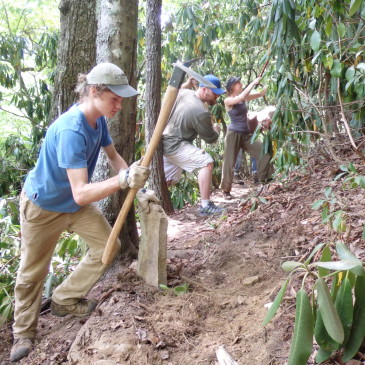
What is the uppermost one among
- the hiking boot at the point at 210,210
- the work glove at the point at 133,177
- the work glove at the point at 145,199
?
the work glove at the point at 133,177

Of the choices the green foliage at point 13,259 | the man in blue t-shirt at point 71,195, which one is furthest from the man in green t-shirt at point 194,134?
the man in blue t-shirt at point 71,195

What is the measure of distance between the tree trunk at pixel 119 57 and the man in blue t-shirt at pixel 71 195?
42 cm

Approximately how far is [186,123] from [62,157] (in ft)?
10.5

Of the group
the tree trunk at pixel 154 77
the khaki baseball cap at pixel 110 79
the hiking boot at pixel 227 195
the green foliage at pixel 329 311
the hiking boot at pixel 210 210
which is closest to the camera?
the green foliage at pixel 329 311

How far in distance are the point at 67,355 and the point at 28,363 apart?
339 millimetres

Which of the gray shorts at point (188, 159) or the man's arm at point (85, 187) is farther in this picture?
the gray shorts at point (188, 159)

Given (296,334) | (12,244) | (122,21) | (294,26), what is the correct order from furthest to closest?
(12,244), (294,26), (122,21), (296,334)

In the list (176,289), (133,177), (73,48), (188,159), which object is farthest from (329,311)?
(188,159)

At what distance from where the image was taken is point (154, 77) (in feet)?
19.7

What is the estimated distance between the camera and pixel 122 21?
12.2 ft

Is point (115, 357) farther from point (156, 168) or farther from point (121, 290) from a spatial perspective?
point (156, 168)

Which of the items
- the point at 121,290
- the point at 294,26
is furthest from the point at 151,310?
the point at 294,26

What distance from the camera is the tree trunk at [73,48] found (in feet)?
13.8

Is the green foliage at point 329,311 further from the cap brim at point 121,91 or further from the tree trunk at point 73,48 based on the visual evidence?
the tree trunk at point 73,48
